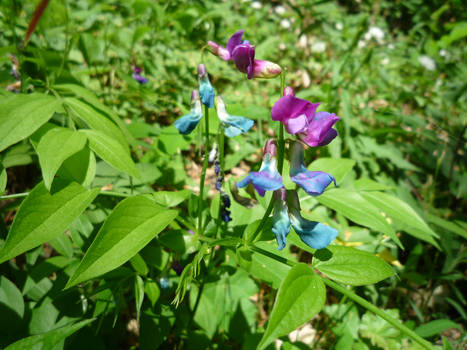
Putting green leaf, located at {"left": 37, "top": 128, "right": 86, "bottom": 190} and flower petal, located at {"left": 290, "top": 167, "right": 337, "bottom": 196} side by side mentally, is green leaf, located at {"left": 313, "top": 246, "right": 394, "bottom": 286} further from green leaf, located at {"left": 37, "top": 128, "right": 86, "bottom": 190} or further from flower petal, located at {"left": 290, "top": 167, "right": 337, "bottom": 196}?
green leaf, located at {"left": 37, "top": 128, "right": 86, "bottom": 190}

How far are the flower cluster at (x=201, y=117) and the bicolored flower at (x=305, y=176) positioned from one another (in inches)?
11.4

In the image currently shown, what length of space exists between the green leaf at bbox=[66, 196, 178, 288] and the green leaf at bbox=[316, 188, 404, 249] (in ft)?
2.31

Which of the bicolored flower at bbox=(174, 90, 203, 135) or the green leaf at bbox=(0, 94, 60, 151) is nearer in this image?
the green leaf at bbox=(0, 94, 60, 151)

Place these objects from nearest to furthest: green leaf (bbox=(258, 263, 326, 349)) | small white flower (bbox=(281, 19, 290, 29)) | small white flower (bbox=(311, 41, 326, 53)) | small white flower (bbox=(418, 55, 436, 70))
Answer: green leaf (bbox=(258, 263, 326, 349)) < small white flower (bbox=(418, 55, 436, 70)) < small white flower (bbox=(311, 41, 326, 53)) < small white flower (bbox=(281, 19, 290, 29))

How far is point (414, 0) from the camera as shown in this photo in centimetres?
761

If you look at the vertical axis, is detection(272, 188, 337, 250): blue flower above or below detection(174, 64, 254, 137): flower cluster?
below

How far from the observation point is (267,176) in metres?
0.82

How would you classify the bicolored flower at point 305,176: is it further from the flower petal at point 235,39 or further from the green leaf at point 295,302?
the flower petal at point 235,39

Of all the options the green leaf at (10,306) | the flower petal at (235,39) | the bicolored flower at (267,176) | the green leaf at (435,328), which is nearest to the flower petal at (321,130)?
the bicolored flower at (267,176)

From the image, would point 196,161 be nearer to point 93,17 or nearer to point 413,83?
point 93,17

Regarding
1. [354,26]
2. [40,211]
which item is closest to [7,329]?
[40,211]

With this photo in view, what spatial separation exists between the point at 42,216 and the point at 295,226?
0.78 metres

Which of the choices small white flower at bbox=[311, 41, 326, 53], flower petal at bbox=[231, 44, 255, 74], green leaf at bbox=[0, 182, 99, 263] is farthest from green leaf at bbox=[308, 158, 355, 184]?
small white flower at bbox=[311, 41, 326, 53]

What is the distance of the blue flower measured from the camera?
0.85 metres
